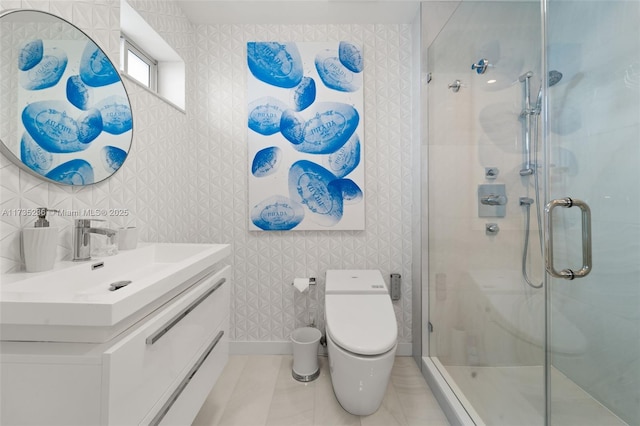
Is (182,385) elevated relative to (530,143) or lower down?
lower down

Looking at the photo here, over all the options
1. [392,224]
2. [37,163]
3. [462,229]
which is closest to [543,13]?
[462,229]

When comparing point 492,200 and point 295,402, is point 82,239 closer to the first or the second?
point 295,402

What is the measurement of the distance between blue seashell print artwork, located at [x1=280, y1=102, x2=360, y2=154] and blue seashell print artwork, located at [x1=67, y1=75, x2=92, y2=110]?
1.07 meters

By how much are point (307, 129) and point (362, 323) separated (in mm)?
1280

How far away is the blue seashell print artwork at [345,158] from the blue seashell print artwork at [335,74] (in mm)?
356

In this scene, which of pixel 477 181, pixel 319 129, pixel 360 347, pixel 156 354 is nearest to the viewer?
pixel 156 354

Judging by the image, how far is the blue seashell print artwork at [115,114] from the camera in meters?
1.28

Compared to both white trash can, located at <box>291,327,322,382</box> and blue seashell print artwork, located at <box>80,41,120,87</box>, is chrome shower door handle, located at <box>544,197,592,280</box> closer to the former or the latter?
white trash can, located at <box>291,327,322,382</box>

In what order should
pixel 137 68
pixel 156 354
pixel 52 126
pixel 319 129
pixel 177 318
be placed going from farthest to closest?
pixel 319 129, pixel 137 68, pixel 52 126, pixel 177 318, pixel 156 354

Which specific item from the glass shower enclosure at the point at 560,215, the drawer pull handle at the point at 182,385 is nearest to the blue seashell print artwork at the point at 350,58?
the glass shower enclosure at the point at 560,215

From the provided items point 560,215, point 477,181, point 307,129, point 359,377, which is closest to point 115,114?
point 307,129

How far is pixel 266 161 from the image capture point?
2033 mm

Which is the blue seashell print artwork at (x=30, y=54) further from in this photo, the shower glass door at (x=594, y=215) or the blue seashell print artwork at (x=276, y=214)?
the shower glass door at (x=594, y=215)

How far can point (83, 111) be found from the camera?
1.18m
